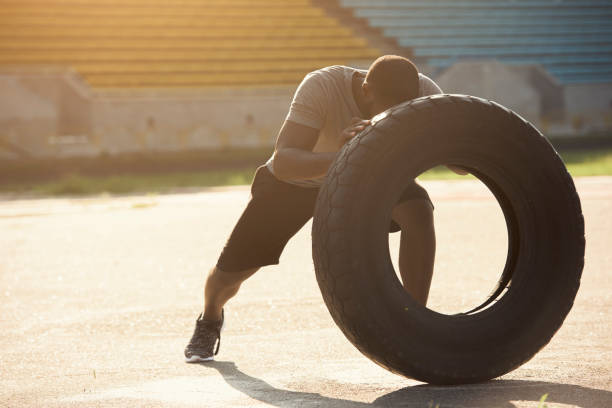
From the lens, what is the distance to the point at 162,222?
9383mm

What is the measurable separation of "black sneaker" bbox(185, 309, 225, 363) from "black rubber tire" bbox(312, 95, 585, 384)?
0.98m

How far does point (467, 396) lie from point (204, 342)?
51.2 inches

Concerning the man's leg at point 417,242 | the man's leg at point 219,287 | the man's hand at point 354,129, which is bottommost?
the man's leg at point 219,287

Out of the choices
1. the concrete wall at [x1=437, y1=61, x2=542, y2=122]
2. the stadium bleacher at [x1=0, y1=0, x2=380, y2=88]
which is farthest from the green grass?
the concrete wall at [x1=437, y1=61, x2=542, y2=122]

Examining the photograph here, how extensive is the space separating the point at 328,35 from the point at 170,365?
23200 millimetres

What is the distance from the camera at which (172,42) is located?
24516 millimetres

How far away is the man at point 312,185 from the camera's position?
3223mm

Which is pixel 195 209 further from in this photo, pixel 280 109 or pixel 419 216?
pixel 280 109

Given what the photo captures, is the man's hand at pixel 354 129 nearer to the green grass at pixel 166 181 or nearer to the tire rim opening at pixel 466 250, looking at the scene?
the tire rim opening at pixel 466 250

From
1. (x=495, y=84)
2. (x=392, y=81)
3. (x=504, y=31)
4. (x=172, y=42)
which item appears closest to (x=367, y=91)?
(x=392, y=81)

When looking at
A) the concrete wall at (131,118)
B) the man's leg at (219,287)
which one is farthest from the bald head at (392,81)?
the concrete wall at (131,118)

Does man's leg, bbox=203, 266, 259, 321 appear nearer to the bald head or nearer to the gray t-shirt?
the gray t-shirt

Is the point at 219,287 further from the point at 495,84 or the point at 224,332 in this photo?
the point at 495,84

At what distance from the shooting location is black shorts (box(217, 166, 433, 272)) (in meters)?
3.62
